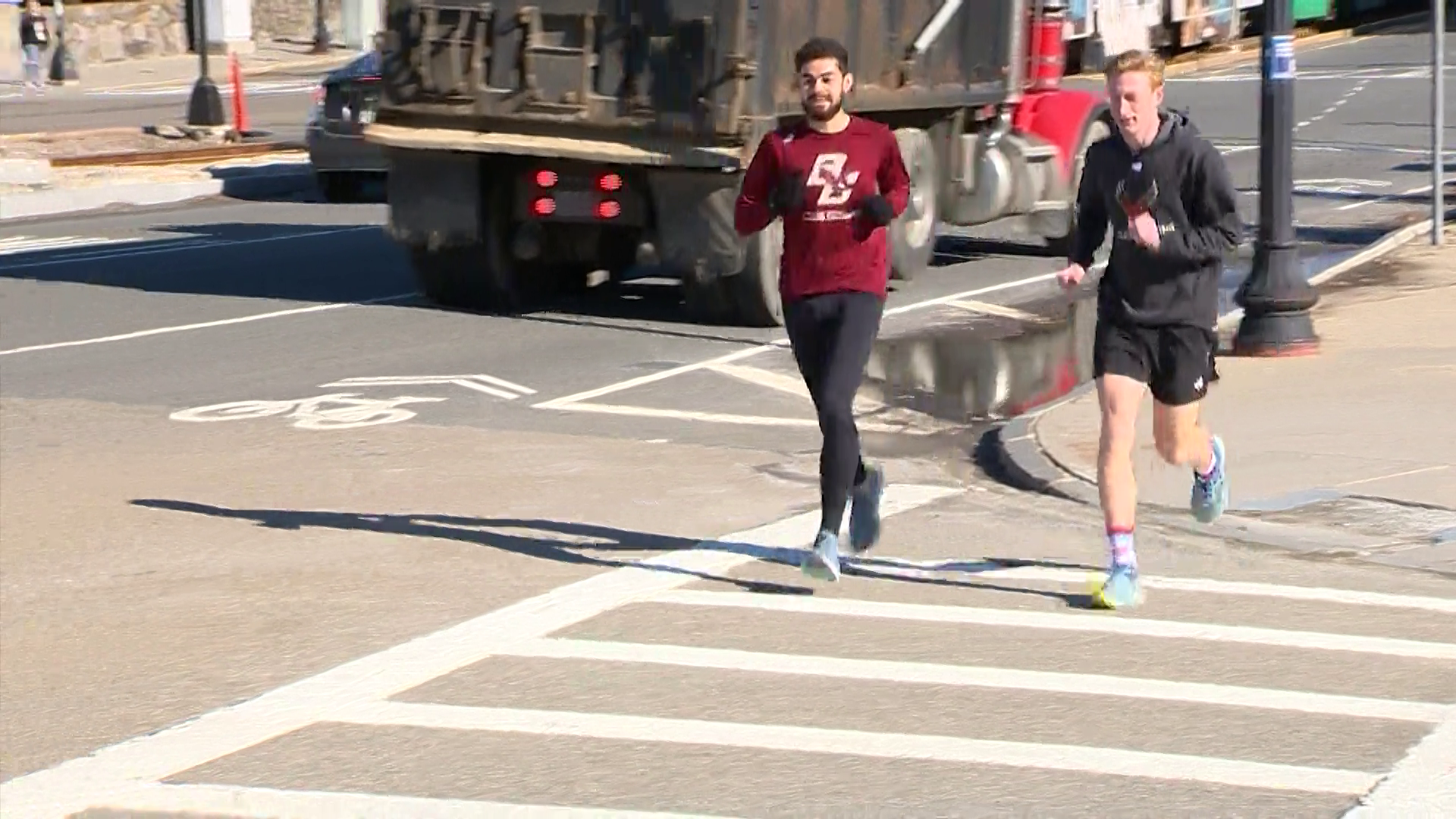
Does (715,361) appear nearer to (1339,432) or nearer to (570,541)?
(1339,432)

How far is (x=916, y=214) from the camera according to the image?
16484mm

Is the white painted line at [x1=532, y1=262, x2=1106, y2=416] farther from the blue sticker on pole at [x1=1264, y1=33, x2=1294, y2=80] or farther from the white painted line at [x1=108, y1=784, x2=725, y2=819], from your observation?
the white painted line at [x1=108, y1=784, x2=725, y2=819]

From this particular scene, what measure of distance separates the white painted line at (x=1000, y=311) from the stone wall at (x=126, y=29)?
129 ft

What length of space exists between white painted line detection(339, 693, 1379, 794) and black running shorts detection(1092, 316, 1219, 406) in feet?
6.15

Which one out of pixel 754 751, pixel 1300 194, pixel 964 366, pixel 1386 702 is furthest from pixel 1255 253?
pixel 1300 194

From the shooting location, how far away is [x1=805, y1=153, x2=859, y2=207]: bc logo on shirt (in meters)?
7.94

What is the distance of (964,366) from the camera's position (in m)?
13.4

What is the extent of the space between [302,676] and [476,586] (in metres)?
1.26

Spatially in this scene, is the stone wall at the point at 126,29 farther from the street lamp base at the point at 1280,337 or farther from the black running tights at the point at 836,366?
the black running tights at the point at 836,366

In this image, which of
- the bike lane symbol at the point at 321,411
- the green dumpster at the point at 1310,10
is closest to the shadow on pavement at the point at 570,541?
the bike lane symbol at the point at 321,411

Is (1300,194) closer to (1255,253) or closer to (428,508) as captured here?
(1255,253)

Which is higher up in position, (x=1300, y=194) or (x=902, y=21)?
(x=902, y=21)

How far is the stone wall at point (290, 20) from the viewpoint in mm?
59031

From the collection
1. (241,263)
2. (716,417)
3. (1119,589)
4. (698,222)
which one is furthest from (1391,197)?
(1119,589)
